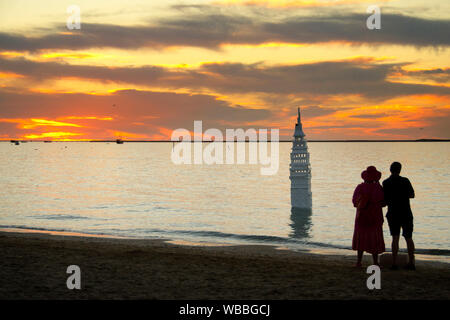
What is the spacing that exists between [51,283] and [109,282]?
4.39ft

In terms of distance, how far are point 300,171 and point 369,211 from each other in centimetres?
3837

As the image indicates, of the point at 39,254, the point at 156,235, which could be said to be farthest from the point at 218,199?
the point at 39,254

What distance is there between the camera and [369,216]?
1320cm

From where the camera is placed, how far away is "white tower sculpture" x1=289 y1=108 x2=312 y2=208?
50188mm

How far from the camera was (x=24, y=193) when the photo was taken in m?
64.9

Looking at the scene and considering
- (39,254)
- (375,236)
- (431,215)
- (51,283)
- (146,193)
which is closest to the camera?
(51,283)

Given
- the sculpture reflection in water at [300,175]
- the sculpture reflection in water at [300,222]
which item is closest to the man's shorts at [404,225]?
the sculpture reflection in water at [300,222]

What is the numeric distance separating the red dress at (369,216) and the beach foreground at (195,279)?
2.69 feet

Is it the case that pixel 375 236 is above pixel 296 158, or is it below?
below

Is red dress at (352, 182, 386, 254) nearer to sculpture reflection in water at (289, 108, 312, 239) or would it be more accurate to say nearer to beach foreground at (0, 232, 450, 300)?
beach foreground at (0, 232, 450, 300)

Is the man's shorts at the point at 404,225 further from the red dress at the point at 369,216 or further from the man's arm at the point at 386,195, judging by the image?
the man's arm at the point at 386,195

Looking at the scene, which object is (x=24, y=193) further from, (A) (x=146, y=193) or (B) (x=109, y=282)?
(B) (x=109, y=282)

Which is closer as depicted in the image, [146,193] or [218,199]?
[218,199]

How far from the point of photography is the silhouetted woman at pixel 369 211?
1302 cm
